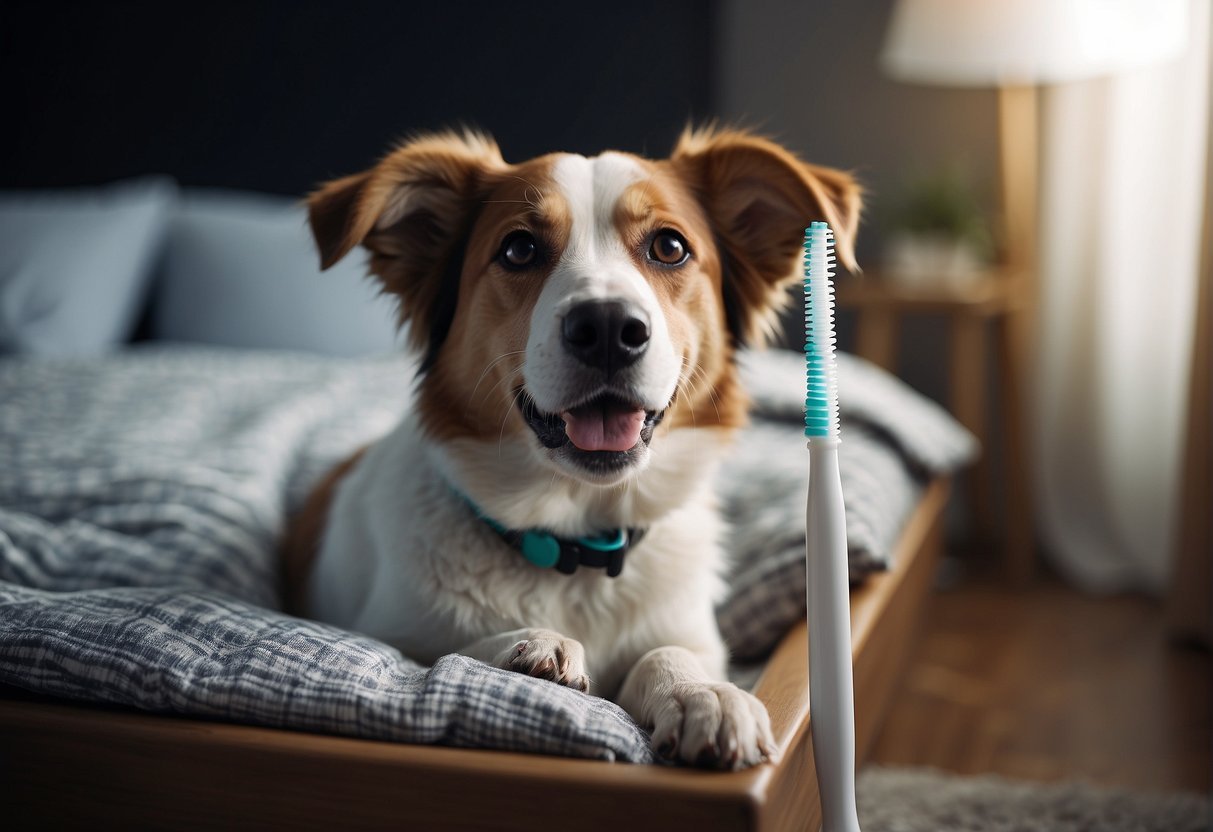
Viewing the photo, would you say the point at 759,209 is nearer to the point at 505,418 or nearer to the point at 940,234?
the point at 505,418

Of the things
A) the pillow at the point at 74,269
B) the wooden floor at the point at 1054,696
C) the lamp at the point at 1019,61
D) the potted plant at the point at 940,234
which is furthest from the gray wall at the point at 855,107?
the pillow at the point at 74,269

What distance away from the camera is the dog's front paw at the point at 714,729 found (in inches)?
41.9

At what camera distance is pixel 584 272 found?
1.33 metres

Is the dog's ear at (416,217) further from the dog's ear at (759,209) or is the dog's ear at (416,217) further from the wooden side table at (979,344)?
the wooden side table at (979,344)

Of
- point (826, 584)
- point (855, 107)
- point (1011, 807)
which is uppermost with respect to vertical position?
point (855, 107)

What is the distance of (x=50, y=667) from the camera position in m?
1.20

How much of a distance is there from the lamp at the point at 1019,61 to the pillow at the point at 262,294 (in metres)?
1.87

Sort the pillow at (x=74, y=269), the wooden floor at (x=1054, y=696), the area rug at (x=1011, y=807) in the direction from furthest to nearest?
the pillow at (x=74, y=269) → the wooden floor at (x=1054, y=696) → the area rug at (x=1011, y=807)

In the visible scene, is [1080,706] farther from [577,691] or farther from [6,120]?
[6,120]

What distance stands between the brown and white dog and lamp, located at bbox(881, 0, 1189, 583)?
202cm

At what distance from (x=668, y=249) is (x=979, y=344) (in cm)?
231

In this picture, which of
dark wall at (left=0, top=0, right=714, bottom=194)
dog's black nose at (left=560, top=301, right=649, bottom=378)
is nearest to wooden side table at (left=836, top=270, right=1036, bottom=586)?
dark wall at (left=0, top=0, right=714, bottom=194)

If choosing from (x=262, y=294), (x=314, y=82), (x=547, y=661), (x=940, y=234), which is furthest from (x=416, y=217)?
(x=314, y=82)

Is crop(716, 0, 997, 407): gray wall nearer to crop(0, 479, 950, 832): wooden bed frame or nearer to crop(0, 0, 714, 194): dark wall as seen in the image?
crop(0, 0, 714, 194): dark wall
